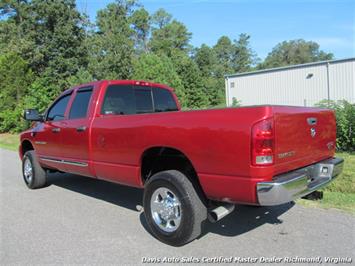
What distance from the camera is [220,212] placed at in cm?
396

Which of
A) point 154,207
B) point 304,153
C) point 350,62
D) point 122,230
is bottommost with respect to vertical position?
point 122,230

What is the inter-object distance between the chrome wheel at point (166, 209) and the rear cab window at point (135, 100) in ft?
5.99

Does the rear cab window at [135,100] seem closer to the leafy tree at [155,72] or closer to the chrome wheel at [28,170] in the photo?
the chrome wheel at [28,170]

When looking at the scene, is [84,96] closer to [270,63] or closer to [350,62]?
[350,62]

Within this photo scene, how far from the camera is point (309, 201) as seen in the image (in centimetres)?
566

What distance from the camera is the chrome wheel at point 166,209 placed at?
4238 millimetres

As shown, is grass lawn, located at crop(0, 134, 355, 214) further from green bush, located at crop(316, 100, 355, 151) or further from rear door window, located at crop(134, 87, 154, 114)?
rear door window, located at crop(134, 87, 154, 114)

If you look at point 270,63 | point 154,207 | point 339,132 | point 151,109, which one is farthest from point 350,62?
point 270,63

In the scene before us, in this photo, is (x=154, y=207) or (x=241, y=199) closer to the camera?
(x=241, y=199)

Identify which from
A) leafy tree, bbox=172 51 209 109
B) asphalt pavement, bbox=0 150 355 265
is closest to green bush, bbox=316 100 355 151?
asphalt pavement, bbox=0 150 355 265

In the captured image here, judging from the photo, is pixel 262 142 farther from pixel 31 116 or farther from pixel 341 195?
pixel 31 116

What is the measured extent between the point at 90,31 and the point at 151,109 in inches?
1447

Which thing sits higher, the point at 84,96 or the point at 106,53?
the point at 106,53

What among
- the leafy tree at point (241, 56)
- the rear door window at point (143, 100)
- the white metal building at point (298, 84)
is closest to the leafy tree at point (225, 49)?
the leafy tree at point (241, 56)
